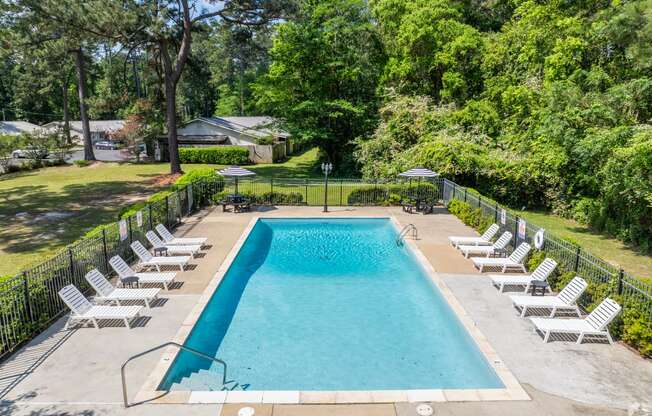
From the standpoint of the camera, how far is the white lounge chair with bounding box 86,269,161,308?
35.2 feet

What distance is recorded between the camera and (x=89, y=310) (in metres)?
10.0

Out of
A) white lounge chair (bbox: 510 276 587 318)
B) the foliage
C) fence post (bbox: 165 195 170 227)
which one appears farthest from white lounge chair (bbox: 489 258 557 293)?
the foliage

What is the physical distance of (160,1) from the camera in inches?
1174

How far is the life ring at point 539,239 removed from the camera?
1298 centimetres

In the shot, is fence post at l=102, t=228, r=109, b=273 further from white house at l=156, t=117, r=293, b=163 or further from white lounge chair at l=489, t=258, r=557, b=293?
white house at l=156, t=117, r=293, b=163

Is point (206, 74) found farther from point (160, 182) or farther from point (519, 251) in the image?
point (519, 251)

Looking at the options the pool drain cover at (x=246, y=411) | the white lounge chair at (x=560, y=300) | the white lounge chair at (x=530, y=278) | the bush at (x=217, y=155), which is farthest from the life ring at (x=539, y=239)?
the bush at (x=217, y=155)

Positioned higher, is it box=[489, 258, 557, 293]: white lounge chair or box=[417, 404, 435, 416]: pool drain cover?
box=[489, 258, 557, 293]: white lounge chair

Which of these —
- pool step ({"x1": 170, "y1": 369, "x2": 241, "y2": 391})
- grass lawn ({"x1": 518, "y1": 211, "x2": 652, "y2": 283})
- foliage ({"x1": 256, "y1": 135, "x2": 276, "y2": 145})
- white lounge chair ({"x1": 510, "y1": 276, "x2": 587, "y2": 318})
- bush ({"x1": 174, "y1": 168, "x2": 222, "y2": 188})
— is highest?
foliage ({"x1": 256, "y1": 135, "x2": 276, "y2": 145})

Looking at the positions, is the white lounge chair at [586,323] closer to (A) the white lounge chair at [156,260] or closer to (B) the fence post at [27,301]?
(A) the white lounge chair at [156,260]

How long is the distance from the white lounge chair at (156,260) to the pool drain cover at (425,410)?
902cm

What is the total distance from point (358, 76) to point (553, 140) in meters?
16.5

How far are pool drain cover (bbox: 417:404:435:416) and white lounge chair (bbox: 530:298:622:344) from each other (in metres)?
3.77

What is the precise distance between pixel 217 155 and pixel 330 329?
33609mm
